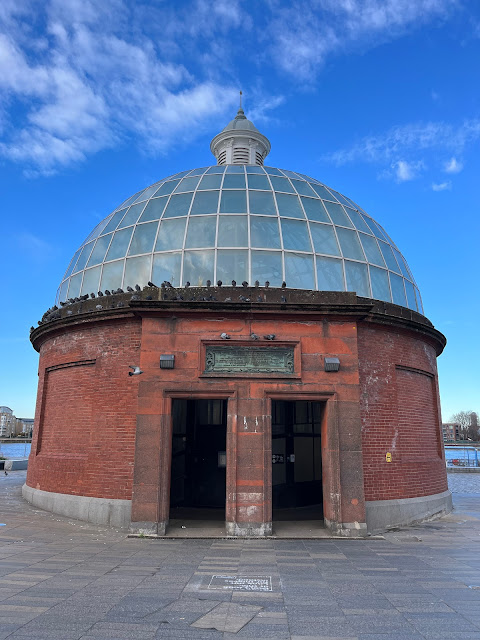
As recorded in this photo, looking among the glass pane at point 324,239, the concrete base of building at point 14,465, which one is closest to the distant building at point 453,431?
the concrete base of building at point 14,465

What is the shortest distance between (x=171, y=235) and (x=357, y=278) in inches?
234

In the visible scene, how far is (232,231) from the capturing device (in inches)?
550

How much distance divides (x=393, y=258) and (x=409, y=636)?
43.8 ft

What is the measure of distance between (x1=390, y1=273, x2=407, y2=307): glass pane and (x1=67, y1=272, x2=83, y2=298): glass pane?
10.7m

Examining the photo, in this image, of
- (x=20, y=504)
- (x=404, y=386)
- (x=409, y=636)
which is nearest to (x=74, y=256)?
(x=20, y=504)

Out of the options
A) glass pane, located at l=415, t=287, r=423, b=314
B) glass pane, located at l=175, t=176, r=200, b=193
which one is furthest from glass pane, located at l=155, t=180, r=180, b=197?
glass pane, located at l=415, t=287, r=423, b=314

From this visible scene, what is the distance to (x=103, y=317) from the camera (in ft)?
41.3

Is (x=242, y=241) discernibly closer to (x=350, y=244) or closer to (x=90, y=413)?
(x=350, y=244)

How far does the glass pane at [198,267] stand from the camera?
43.7 ft

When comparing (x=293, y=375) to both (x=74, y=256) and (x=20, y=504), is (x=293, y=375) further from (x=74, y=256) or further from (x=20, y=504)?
(x=74, y=256)

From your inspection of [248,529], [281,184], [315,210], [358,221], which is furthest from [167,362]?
[358,221]

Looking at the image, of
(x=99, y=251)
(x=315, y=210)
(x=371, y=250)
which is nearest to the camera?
(x=315, y=210)

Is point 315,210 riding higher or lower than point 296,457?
higher

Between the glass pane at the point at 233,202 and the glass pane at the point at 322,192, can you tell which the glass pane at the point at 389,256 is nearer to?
the glass pane at the point at 322,192
